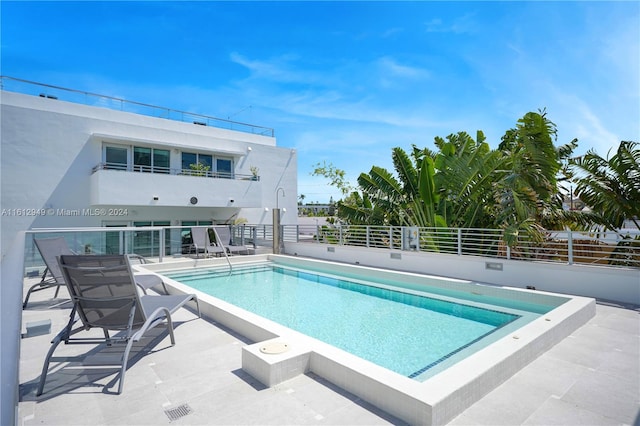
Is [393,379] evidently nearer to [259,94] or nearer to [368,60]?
[368,60]

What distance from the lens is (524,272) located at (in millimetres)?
8305

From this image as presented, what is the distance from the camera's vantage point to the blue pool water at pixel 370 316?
5.18 metres

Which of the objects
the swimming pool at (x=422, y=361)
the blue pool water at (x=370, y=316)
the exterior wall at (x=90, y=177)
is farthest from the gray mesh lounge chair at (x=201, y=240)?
the swimming pool at (x=422, y=361)

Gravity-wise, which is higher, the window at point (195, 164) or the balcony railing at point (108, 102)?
the balcony railing at point (108, 102)

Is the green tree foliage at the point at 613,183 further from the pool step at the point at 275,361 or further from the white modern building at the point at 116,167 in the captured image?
the white modern building at the point at 116,167

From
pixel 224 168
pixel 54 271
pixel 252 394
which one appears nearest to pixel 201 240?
pixel 54 271

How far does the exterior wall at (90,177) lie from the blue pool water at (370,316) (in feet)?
23.6

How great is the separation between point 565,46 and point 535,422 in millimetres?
11361

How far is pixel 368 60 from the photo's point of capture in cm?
1503

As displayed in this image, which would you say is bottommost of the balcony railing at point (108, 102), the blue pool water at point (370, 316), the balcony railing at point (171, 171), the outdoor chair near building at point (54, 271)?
the blue pool water at point (370, 316)

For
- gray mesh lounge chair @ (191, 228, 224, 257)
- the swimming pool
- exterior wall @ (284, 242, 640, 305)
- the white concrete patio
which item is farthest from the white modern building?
the swimming pool

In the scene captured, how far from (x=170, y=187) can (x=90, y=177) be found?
10.9ft

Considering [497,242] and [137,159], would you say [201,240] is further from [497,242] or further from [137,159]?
[497,242]

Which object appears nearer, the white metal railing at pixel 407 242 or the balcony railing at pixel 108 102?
the white metal railing at pixel 407 242
